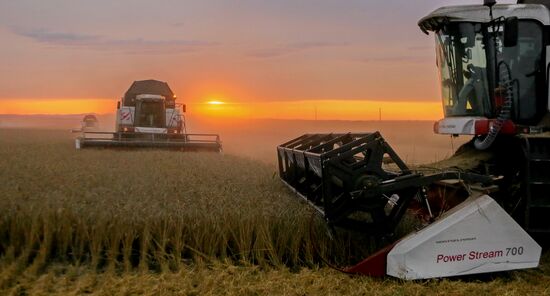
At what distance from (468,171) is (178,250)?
2.95 metres

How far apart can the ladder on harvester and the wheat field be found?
1.26ft

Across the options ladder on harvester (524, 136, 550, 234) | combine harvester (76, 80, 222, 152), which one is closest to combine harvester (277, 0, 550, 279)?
ladder on harvester (524, 136, 550, 234)

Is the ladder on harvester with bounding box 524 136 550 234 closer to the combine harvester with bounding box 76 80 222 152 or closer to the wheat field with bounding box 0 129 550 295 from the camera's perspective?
the wheat field with bounding box 0 129 550 295

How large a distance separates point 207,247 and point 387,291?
1467mm

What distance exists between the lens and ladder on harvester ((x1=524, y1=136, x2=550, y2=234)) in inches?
181

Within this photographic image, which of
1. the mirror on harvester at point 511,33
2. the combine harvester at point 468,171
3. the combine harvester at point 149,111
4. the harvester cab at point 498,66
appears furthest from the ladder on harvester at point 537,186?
the combine harvester at point 149,111

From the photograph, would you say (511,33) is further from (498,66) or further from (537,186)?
(537,186)

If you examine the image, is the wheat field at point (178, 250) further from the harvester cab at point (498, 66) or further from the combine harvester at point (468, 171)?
the harvester cab at point (498, 66)

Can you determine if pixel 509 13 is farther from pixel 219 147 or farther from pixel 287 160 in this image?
pixel 219 147

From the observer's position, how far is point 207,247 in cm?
434


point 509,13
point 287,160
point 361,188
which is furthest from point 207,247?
point 509,13

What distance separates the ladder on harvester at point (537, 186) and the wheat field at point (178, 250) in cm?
39

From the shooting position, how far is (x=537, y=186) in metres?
4.62

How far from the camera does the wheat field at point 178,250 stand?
12.3ft
